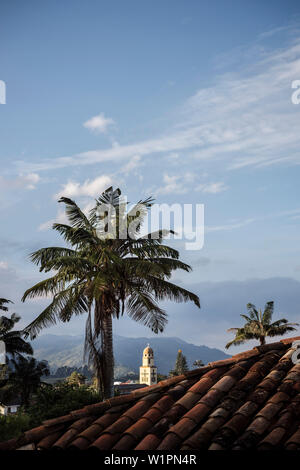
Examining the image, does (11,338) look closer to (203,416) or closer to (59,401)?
(59,401)

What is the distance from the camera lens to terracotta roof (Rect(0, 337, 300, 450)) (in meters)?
6.56

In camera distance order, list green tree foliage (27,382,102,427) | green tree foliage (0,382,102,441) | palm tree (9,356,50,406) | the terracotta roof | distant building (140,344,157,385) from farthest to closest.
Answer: distant building (140,344,157,385) < palm tree (9,356,50,406) < green tree foliage (27,382,102,427) < green tree foliage (0,382,102,441) < the terracotta roof

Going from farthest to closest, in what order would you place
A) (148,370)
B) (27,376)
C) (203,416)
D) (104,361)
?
(148,370) → (27,376) → (104,361) → (203,416)

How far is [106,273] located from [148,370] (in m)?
116

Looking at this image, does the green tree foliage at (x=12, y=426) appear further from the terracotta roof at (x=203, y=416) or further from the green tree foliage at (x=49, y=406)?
the terracotta roof at (x=203, y=416)

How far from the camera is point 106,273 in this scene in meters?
18.4

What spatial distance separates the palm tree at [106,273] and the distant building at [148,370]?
11062 cm

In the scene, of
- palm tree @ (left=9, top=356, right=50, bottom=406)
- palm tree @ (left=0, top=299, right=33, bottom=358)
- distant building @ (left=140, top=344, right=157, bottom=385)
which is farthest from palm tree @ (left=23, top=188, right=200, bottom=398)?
distant building @ (left=140, top=344, right=157, bottom=385)

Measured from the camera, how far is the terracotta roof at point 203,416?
656 cm

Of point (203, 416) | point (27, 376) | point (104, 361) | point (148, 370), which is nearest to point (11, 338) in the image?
point (27, 376)

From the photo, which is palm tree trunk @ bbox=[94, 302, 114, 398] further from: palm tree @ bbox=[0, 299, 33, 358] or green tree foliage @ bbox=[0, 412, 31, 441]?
palm tree @ bbox=[0, 299, 33, 358]

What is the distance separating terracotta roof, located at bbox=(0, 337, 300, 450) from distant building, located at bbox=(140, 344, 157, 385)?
12159 cm

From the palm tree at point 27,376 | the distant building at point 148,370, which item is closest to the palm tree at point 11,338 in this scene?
the palm tree at point 27,376
